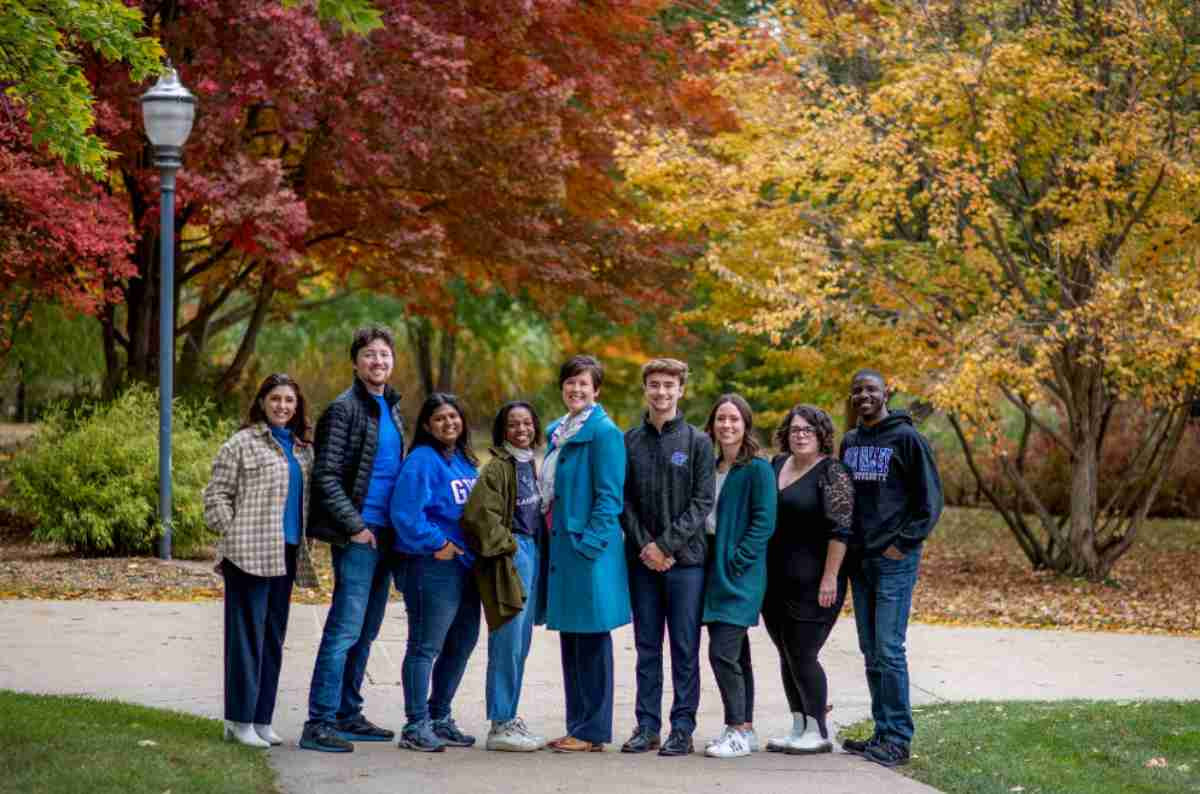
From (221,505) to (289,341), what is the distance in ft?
92.4

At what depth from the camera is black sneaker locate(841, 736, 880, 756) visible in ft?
23.8

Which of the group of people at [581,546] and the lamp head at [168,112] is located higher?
the lamp head at [168,112]

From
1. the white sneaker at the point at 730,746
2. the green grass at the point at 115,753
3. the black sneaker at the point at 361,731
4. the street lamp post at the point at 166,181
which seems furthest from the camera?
the street lamp post at the point at 166,181

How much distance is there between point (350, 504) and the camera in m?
7.04

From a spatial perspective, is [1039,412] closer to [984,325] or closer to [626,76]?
[626,76]

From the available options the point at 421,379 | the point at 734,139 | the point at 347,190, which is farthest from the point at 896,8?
the point at 421,379

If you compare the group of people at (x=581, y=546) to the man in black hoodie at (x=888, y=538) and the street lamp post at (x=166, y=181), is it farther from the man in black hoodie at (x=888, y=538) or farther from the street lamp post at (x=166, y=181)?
the street lamp post at (x=166, y=181)

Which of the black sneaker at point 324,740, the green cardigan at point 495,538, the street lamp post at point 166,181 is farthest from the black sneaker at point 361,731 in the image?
the street lamp post at point 166,181

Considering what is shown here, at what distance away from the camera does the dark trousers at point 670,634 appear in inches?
286

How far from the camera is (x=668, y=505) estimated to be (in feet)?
23.8

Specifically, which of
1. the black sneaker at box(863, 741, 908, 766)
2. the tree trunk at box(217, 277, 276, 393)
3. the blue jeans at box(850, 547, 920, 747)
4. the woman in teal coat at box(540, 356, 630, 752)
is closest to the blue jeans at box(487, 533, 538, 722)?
the woman in teal coat at box(540, 356, 630, 752)

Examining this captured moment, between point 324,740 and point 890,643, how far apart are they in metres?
2.53

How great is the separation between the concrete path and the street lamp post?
2.17 metres

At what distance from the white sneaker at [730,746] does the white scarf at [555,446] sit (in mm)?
1300
